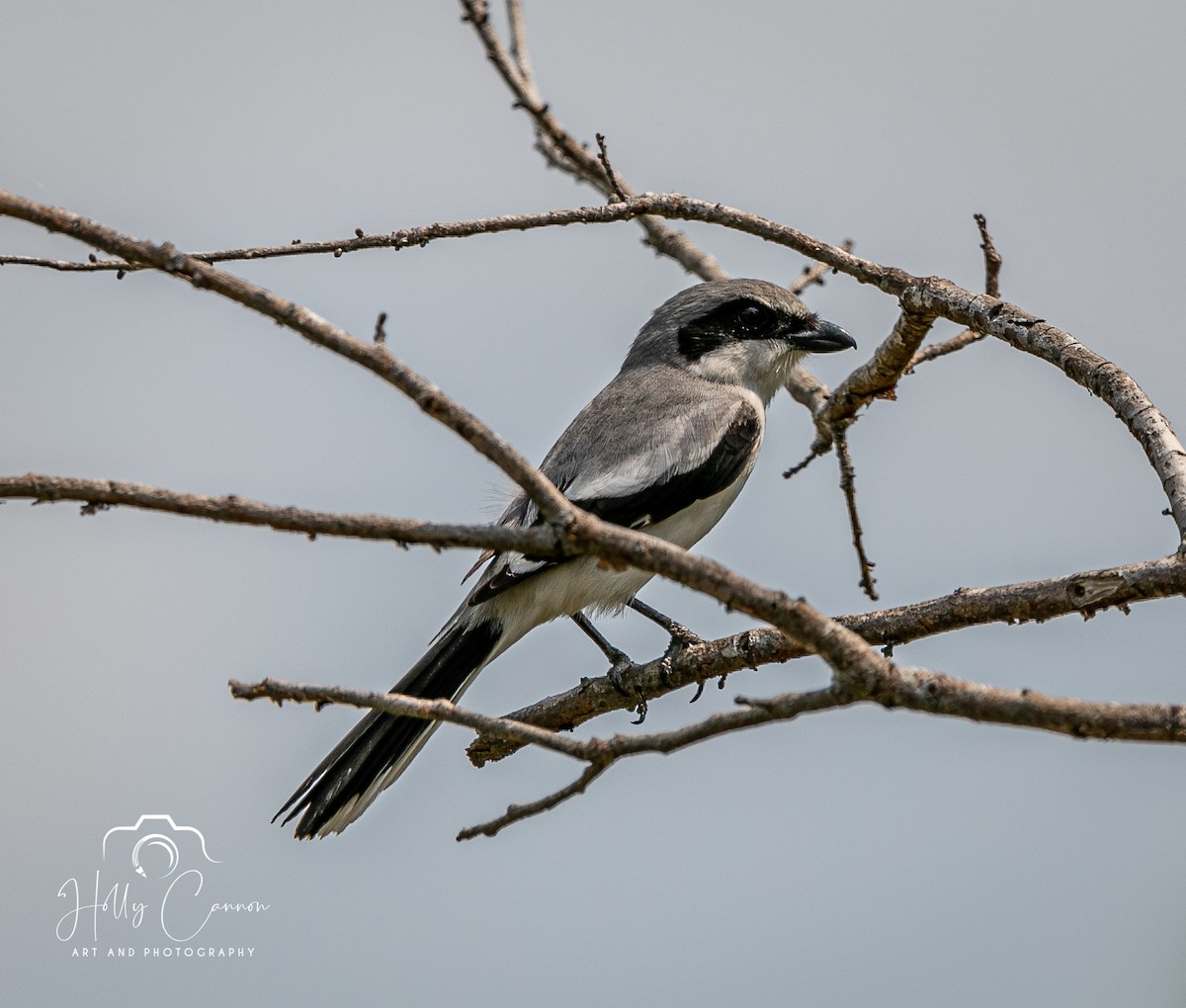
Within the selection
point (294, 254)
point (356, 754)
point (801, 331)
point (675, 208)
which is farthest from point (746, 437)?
point (294, 254)

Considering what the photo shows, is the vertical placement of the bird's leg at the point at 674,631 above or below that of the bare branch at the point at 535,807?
above

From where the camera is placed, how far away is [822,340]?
22.8 ft

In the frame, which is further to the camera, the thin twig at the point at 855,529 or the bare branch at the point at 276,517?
the thin twig at the point at 855,529

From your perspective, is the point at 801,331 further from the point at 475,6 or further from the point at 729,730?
the point at 729,730

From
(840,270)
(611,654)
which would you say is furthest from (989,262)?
(611,654)

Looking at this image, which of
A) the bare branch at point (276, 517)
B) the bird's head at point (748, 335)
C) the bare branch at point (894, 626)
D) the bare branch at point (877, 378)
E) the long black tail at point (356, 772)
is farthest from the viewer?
the bird's head at point (748, 335)

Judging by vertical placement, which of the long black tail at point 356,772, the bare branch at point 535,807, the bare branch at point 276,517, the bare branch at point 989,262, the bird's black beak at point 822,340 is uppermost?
the bird's black beak at point 822,340

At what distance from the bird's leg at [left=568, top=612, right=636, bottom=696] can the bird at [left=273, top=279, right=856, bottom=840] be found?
1.0 inches

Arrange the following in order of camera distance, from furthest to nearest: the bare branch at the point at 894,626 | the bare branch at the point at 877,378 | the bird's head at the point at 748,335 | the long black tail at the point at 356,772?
the bird's head at the point at 748,335 → the long black tail at the point at 356,772 → the bare branch at the point at 877,378 → the bare branch at the point at 894,626

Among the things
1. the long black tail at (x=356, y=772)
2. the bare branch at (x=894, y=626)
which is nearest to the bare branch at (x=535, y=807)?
the bare branch at (x=894, y=626)

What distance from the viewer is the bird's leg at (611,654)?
5.57 metres

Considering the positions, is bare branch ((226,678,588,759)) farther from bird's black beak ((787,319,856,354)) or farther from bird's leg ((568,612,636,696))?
bird's black beak ((787,319,856,354))

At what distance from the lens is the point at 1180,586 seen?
366 centimetres

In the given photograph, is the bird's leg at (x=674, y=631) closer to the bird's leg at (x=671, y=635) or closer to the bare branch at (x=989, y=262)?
the bird's leg at (x=671, y=635)
